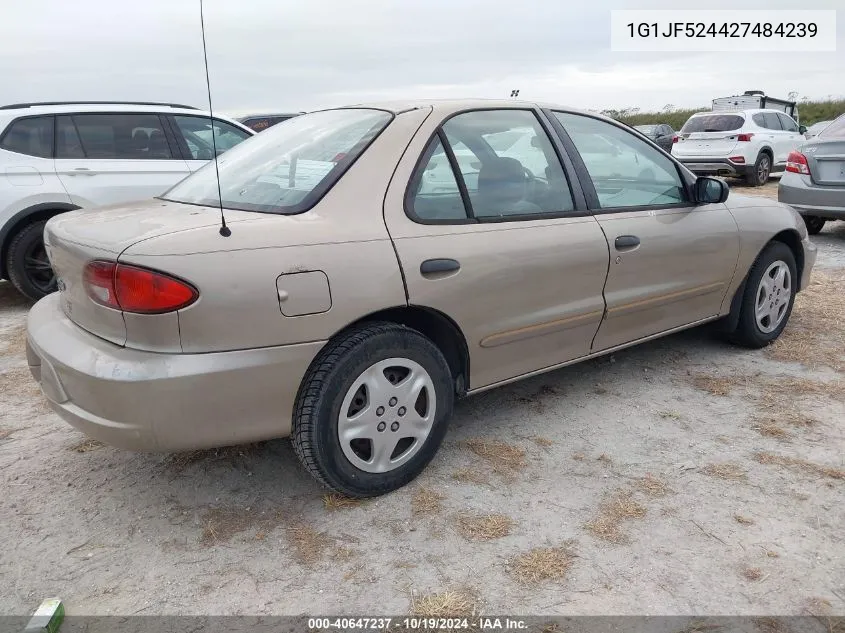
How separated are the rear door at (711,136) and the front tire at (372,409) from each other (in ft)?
41.8

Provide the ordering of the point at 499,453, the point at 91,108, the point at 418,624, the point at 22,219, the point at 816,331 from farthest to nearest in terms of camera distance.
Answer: the point at 91,108, the point at 22,219, the point at 816,331, the point at 499,453, the point at 418,624

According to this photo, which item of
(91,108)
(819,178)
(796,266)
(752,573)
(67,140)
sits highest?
(91,108)

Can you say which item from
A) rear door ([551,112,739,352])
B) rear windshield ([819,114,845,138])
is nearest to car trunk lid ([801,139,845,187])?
rear windshield ([819,114,845,138])

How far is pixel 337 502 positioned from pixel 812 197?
22.5ft

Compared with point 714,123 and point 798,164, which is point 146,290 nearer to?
point 798,164

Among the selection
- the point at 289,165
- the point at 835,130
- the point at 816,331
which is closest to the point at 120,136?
the point at 289,165

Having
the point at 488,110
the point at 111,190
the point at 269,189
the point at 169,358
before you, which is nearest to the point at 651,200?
the point at 488,110

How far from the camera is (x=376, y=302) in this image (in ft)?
8.20

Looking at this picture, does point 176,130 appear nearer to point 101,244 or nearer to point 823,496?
point 101,244

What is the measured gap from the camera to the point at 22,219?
18.0 ft

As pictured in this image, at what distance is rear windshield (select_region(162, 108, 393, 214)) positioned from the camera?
264 centimetres

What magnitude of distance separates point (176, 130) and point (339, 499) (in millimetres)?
4792

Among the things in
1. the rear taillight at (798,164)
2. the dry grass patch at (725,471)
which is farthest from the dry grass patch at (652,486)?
the rear taillight at (798,164)

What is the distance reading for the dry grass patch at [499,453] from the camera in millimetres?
2945
